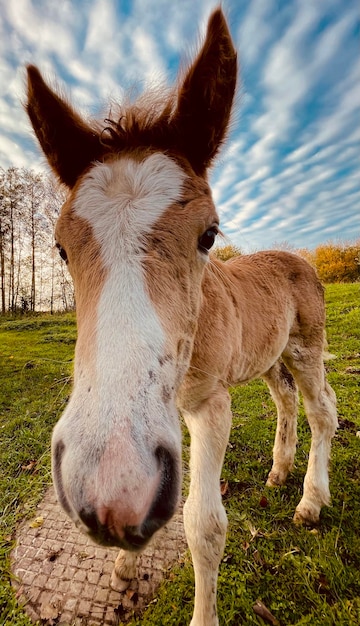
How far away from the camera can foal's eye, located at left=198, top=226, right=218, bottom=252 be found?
1850 mm

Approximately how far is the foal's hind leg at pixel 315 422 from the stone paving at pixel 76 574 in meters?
1.36

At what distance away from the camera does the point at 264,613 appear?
2.40m

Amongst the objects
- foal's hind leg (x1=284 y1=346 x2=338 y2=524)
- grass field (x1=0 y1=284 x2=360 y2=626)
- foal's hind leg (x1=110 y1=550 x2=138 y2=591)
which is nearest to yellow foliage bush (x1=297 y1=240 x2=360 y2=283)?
grass field (x1=0 y1=284 x2=360 y2=626)

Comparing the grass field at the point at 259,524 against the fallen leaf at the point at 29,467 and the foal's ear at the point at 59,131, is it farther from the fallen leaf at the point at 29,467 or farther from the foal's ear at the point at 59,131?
the foal's ear at the point at 59,131

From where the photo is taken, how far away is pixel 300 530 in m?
3.19

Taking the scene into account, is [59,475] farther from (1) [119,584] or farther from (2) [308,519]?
(2) [308,519]

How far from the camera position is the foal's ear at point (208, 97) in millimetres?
1812

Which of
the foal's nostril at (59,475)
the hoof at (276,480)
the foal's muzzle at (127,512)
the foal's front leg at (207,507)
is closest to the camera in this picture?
the foal's muzzle at (127,512)

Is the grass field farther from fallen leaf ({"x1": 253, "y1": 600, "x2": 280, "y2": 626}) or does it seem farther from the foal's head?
the foal's head

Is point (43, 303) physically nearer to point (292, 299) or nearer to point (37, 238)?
point (37, 238)

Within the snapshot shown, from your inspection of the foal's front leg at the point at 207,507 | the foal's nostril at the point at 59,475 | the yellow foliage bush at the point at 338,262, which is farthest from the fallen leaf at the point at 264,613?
the yellow foliage bush at the point at 338,262

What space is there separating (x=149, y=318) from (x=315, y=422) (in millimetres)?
3203

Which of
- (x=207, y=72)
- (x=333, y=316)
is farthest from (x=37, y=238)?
(x=207, y=72)

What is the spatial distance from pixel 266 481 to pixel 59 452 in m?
3.46
